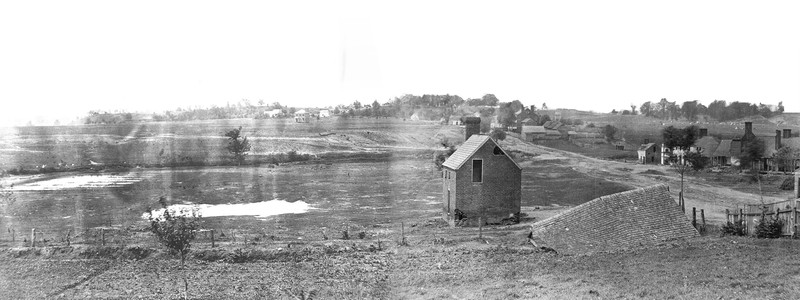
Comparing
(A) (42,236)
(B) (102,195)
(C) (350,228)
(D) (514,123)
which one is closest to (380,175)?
(B) (102,195)

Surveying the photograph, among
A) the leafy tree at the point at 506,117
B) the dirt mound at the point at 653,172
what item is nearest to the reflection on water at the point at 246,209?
the dirt mound at the point at 653,172

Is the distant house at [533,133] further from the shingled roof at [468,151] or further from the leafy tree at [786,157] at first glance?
the shingled roof at [468,151]

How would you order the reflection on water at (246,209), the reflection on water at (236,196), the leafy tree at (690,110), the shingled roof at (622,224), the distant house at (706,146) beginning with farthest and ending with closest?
the leafy tree at (690,110)
the distant house at (706,146)
the reflection on water at (246,209)
the reflection on water at (236,196)
the shingled roof at (622,224)

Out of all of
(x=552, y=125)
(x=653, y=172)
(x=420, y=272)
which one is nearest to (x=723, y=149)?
Result: (x=653, y=172)

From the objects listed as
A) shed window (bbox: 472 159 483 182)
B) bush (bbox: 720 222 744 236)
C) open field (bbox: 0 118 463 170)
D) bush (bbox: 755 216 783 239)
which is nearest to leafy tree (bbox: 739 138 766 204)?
shed window (bbox: 472 159 483 182)

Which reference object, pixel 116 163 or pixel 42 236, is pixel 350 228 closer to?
pixel 42 236

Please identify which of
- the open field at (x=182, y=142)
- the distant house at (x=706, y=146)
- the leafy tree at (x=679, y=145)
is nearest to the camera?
the leafy tree at (x=679, y=145)

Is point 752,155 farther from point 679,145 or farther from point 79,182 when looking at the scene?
point 79,182
